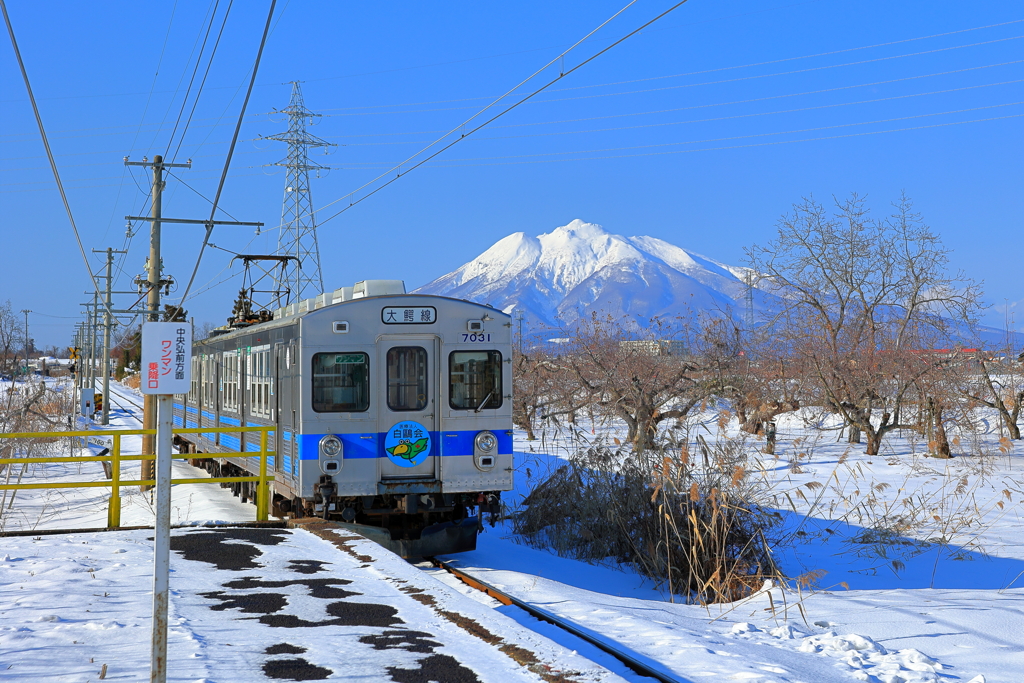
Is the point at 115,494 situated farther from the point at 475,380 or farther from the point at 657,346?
the point at 657,346

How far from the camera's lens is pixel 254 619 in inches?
268

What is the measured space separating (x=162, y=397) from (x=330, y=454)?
258 inches

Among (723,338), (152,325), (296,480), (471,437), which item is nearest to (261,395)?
(296,480)

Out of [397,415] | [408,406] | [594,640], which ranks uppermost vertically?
[408,406]

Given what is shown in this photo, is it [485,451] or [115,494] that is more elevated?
[485,451]

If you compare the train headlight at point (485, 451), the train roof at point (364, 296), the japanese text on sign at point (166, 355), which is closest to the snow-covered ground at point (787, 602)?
the train headlight at point (485, 451)

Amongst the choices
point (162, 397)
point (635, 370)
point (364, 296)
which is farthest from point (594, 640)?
point (635, 370)

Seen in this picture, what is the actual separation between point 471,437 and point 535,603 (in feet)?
9.96

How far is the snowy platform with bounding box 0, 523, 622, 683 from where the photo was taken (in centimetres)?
556

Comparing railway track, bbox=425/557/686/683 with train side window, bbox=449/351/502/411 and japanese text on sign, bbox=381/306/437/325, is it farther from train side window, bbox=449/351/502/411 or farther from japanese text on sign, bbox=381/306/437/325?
japanese text on sign, bbox=381/306/437/325

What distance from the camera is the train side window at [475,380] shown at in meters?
11.5

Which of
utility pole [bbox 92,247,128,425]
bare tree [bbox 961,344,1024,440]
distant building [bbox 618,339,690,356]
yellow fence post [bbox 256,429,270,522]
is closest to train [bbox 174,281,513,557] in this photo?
yellow fence post [bbox 256,429,270,522]

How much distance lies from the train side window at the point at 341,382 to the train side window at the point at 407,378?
0.97 ft

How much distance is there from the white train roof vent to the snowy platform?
340 centimetres
